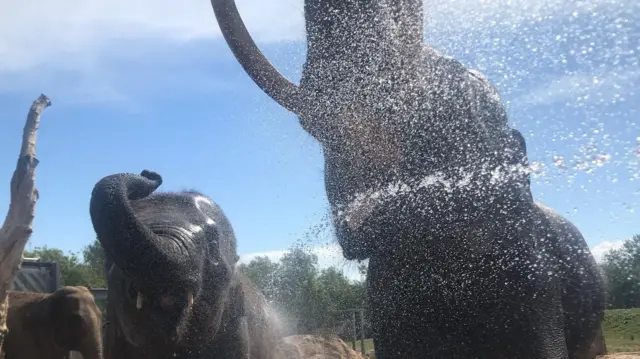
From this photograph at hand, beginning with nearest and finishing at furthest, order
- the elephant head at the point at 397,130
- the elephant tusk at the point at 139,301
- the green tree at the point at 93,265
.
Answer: the elephant head at the point at 397,130 → the elephant tusk at the point at 139,301 → the green tree at the point at 93,265

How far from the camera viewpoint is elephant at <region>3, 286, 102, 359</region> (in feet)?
28.5

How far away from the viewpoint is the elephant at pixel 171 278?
3.10 m

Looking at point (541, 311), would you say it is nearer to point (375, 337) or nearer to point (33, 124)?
point (375, 337)

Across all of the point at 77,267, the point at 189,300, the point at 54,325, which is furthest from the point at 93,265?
the point at 189,300

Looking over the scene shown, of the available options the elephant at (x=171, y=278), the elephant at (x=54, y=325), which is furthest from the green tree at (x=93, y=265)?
the elephant at (x=171, y=278)

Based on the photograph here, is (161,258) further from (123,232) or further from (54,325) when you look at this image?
(54,325)

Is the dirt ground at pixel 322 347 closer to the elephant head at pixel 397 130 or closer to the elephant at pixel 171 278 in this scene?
the elephant at pixel 171 278

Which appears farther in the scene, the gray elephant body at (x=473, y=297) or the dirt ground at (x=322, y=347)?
the dirt ground at (x=322, y=347)

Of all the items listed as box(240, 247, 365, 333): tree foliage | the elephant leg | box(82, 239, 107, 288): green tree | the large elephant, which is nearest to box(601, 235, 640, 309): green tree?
the large elephant

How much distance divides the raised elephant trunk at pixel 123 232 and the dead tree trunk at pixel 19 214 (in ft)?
17.9

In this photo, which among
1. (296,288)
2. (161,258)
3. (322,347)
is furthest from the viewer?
(322,347)

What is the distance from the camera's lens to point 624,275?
9.50 ft

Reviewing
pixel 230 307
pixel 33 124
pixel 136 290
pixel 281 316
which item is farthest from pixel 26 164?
pixel 136 290

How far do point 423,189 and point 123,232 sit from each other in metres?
1.43
